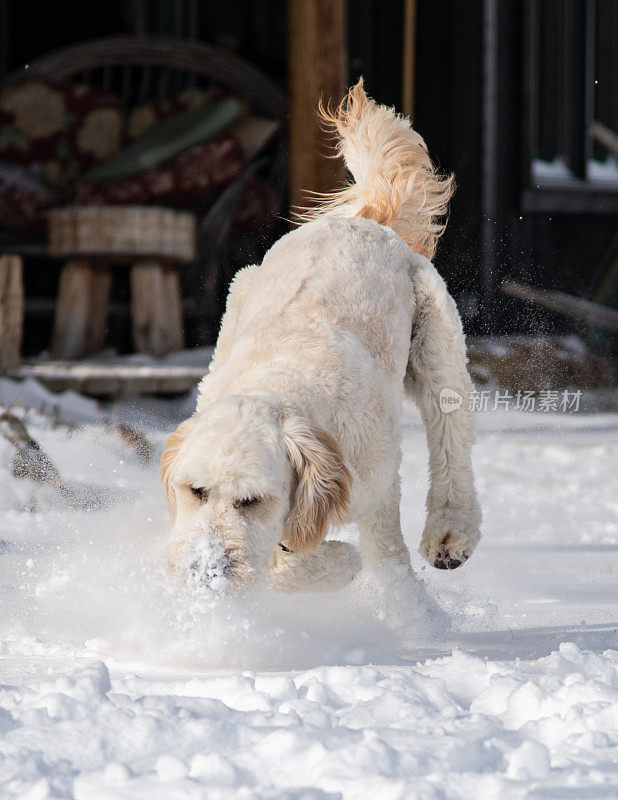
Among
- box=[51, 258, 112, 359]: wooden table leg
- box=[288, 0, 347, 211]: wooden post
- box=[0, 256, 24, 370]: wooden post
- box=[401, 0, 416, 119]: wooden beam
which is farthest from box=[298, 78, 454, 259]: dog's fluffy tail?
box=[401, 0, 416, 119]: wooden beam

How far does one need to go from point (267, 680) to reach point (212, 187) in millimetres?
5697

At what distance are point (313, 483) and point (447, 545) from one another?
37.3 inches

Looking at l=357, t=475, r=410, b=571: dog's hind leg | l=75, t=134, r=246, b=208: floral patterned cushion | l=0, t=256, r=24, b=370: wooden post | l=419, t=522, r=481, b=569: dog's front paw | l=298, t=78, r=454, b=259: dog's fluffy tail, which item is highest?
l=298, t=78, r=454, b=259: dog's fluffy tail

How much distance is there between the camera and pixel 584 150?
8.25m

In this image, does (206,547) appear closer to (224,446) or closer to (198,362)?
(224,446)

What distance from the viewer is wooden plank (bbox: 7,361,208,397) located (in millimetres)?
6188

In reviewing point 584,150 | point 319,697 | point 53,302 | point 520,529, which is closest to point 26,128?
point 53,302

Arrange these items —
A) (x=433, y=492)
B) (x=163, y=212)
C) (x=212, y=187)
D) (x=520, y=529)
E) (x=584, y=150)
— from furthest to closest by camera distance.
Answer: (x=584, y=150), (x=212, y=187), (x=163, y=212), (x=520, y=529), (x=433, y=492)

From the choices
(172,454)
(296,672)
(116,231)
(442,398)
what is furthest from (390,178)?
(116,231)

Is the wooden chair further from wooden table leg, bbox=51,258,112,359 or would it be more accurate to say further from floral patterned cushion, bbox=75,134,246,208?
floral patterned cushion, bbox=75,134,246,208

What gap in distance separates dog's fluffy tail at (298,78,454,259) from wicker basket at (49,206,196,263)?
293 cm

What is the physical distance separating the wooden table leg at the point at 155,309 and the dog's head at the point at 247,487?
4.47 metres

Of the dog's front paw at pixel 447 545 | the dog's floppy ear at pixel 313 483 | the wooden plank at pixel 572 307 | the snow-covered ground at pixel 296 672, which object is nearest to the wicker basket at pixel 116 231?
the snow-covered ground at pixel 296 672

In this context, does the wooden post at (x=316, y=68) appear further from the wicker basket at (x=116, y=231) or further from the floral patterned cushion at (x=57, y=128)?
the floral patterned cushion at (x=57, y=128)
